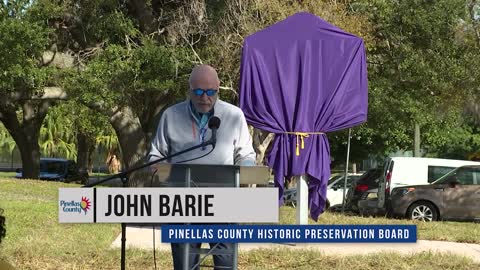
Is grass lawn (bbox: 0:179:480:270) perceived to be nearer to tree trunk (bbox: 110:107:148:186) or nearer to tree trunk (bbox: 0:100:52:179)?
tree trunk (bbox: 110:107:148:186)

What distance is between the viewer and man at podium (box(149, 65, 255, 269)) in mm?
4176

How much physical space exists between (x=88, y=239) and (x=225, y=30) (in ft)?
27.8

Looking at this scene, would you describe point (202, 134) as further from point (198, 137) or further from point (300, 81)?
point (300, 81)

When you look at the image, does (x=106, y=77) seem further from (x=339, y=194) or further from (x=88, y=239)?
(x=339, y=194)

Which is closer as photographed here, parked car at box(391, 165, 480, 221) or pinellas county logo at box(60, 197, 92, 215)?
pinellas county logo at box(60, 197, 92, 215)

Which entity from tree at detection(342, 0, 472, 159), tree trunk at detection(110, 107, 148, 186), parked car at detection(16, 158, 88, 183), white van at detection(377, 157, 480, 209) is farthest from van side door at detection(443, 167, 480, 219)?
parked car at detection(16, 158, 88, 183)

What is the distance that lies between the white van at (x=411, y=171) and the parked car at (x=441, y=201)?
0.91 m

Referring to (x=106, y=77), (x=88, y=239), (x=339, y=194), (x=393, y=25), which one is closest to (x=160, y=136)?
(x=88, y=239)

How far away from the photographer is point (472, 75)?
19500 millimetres

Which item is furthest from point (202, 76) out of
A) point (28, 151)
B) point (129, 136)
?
point (28, 151)

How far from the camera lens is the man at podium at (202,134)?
4176mm

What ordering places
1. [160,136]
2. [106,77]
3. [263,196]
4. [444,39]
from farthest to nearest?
[444,39] → [106,77] → [160,136] → [263,196]

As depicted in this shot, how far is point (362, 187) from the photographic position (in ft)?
63.7

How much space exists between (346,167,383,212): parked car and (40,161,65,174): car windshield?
22.9 meters
